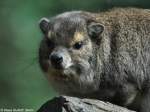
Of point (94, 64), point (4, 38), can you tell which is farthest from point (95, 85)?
point (4, 38)

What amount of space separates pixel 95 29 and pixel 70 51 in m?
0.79

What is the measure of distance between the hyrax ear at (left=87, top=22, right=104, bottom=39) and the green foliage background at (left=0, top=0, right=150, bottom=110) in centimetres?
819

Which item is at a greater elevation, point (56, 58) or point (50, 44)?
point (50, 44)

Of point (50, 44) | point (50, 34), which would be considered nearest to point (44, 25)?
point (50, 34)

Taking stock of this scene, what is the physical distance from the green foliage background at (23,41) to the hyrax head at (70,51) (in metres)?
8.23

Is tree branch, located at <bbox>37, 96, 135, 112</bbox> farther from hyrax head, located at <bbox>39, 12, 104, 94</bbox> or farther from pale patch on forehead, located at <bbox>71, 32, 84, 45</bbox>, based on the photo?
pale patch on forehead, located at <bbox>71, 32, 84, 45</bbox>

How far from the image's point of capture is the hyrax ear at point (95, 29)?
20891 millimetres

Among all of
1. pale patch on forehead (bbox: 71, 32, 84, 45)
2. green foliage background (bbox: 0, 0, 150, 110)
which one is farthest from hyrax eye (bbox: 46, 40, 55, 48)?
green foliage background (bbox: 0, 0, 150, 110)

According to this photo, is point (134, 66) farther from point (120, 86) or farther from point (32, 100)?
point (32, 100)

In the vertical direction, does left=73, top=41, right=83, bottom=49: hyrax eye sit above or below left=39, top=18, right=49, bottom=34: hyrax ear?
below

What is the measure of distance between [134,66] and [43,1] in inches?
446

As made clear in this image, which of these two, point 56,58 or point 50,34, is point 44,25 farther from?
point 56,58

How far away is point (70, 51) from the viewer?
66.8 feet

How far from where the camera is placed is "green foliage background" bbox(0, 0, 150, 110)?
2977cm
